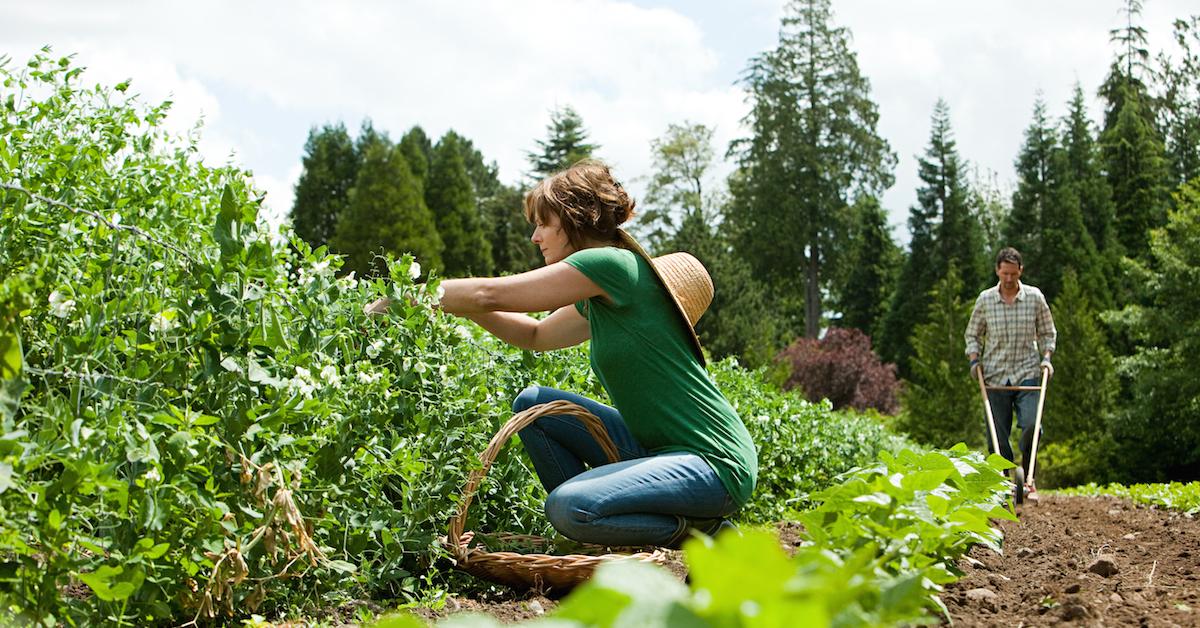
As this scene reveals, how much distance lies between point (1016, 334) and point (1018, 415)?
578 mm

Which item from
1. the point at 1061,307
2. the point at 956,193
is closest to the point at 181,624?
the point at 1061,307

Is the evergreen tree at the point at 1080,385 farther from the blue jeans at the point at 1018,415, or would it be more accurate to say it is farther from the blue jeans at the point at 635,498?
the blue jeans at the point at 635,498

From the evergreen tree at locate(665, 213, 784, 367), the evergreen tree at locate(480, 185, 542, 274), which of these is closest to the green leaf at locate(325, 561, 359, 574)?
the evergreen tree at locate(665, 213, 784, 367)

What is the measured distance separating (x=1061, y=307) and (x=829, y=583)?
23.9 metres

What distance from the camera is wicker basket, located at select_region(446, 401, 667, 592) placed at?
3018mm

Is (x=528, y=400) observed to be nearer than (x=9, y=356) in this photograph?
No

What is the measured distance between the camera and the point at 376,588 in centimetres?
288

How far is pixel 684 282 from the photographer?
139 inches

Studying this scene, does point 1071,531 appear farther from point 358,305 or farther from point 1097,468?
point 1097,468

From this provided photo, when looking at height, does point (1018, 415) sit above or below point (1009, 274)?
below

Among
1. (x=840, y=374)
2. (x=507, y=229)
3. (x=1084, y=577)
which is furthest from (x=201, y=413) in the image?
(x=507, y=229)

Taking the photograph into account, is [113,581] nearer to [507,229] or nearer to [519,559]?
[519,559]

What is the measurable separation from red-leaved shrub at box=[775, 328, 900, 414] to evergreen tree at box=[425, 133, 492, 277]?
16.6 m

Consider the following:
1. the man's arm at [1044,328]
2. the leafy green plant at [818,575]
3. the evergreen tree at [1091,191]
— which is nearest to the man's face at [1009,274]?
the man's arm at [1044,328]
